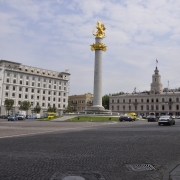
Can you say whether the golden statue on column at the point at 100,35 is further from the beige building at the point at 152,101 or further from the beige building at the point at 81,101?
the beige building at the point at 81,101

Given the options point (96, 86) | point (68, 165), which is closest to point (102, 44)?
point (96, 86)

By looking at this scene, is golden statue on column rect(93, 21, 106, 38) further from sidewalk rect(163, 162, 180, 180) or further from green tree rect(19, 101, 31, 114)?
sidewalk rect(163, 162, 180, 180)

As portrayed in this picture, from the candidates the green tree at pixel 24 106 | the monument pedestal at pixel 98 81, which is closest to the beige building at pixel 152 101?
the green tree at pixel 24 106

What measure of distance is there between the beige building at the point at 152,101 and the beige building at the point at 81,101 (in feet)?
40.7

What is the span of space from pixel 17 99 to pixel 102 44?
51.7 meters

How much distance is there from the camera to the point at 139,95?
12675cm

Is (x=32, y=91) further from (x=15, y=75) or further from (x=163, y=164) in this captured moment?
(x=163, y=164)

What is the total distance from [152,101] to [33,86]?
5979 cm

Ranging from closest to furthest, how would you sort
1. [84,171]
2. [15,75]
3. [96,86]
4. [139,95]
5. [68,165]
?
[84,171] → [68,165] → [96,86] → [15,75] → [139,95]

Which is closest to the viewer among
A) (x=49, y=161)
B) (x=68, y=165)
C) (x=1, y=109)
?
(x=68, y=165)

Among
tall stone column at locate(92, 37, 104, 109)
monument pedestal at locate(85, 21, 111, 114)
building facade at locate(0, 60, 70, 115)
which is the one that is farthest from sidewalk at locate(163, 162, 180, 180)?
building facade at locate(0, 60, 70, 115)

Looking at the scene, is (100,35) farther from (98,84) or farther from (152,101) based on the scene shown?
(152,101)

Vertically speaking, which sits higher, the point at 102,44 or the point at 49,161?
the point at 102,44

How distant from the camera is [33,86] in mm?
104438
